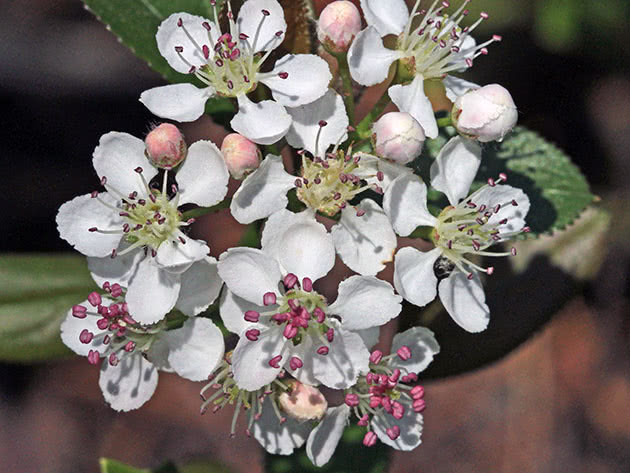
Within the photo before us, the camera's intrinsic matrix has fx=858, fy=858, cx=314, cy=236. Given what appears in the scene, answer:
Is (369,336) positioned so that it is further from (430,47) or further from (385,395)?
(430,47)

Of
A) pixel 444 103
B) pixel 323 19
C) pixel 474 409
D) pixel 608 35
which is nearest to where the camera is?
pixel 323 19

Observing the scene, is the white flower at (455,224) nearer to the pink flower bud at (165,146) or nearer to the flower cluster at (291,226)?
the flower cluster at (291,226)

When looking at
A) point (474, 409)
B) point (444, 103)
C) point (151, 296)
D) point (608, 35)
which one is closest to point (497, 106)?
point (151, 296)

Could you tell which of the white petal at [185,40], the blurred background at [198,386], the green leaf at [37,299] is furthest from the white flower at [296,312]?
the blurred background at [198,386]

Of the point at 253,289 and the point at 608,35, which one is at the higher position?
the point at 253,289

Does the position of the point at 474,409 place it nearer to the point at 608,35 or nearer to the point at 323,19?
the point at 608,35

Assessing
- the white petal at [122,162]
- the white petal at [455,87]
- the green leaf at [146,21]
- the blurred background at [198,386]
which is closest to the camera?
the white petal at [122,162]

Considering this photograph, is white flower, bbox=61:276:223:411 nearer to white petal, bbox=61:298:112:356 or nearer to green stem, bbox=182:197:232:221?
white petal, bbox=61:298:112:356

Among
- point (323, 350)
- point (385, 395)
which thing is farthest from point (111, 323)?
point (385, 395)
